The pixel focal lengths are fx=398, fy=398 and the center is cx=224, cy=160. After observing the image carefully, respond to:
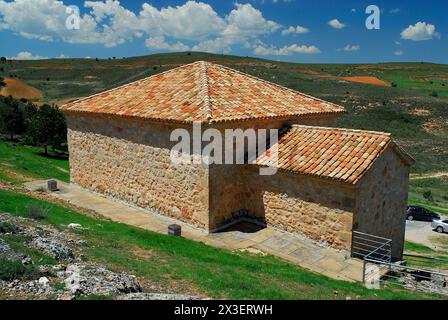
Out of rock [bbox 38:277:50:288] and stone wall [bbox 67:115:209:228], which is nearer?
rock [bbox 38:277:50:288]

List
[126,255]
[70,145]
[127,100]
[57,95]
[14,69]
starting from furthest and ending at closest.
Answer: [14,69] < [57,95] < [70,145] < [127,100] < [126,255]

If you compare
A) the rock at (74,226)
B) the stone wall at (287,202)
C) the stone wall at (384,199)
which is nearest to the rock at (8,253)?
the rock at (74,226)

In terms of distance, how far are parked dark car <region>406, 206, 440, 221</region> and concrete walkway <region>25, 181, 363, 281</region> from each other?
702 inches

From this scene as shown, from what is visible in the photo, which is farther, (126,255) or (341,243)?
(341,243)

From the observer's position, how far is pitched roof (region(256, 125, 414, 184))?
10.4 m

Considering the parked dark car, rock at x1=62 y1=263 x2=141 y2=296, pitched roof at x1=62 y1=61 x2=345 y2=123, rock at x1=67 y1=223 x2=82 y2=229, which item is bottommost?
the parked dark car

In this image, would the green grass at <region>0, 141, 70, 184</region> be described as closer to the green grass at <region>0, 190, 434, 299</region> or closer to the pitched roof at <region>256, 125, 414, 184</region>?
the green grass at <region>0, 190, 434, 299</region>

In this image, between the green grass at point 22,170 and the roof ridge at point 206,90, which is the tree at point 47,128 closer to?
the green grass at point 22,170

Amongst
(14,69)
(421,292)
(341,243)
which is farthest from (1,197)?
(14,69)

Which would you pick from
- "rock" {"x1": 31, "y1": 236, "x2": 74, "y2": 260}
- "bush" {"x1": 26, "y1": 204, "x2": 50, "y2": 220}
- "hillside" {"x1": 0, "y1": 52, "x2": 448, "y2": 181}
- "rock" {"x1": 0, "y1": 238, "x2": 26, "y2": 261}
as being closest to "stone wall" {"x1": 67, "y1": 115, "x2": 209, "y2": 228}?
"bush" {"x1": 26, "y1": 204, "x2": 50, "y2": 220}

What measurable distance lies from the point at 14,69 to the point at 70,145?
9213cm
